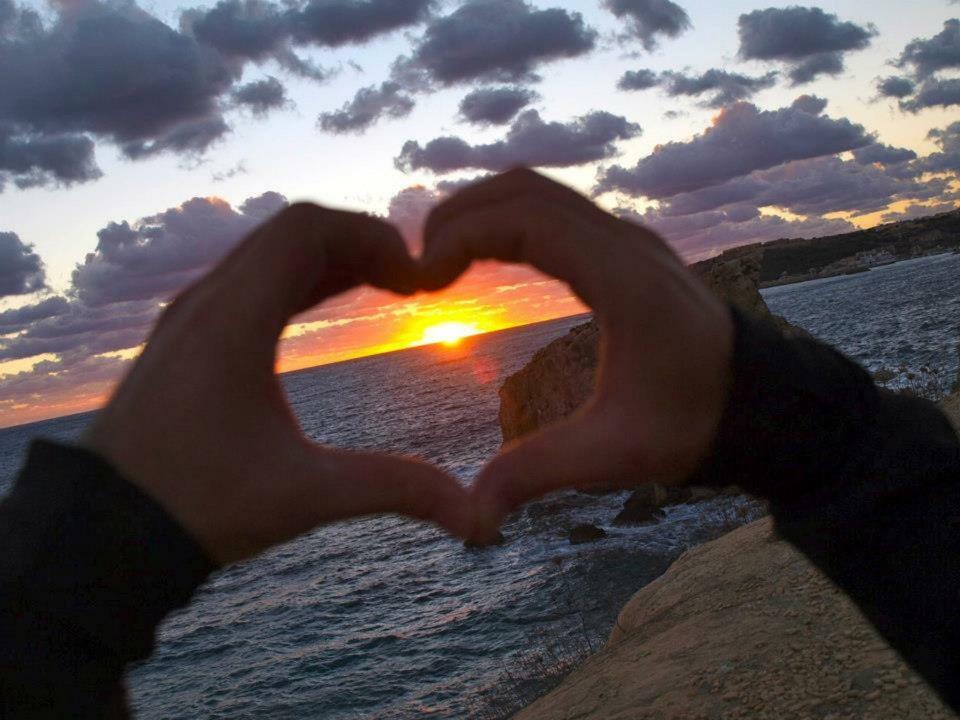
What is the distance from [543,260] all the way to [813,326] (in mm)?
94761

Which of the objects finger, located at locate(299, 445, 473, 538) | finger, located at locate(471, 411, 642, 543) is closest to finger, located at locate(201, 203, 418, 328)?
finger, located at locate(299, 445, 473, 538)

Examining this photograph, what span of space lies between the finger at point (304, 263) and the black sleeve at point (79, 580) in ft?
1.18

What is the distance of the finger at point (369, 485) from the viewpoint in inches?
50.4

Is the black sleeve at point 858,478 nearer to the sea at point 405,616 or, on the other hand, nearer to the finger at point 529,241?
the finger at point 529,241

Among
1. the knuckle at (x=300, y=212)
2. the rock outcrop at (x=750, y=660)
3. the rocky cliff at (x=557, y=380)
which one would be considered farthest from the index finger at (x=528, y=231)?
the rocky cliff at (x=557, y=380)

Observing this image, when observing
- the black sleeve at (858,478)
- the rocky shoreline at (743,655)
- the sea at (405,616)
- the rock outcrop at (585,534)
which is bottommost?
the sea at (405,616)

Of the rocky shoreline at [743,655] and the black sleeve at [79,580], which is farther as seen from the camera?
the rocky shoreline at [743,655]

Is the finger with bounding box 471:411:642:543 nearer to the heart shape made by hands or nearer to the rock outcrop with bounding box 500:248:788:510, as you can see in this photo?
the heart shape made by hands

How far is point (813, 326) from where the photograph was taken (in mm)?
87000

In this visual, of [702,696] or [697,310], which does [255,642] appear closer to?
[702,696]

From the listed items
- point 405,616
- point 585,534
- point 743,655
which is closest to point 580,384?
point 585,534

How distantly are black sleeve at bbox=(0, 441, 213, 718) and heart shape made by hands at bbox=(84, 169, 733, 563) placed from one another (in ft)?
0.15

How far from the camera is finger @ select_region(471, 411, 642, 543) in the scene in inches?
49.6

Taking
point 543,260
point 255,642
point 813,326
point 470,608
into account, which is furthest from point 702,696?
point 813,326
